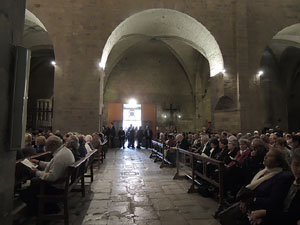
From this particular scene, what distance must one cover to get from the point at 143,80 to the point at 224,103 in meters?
7.53

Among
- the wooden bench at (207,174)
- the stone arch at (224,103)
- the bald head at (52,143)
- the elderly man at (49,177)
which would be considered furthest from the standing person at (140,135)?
the elderly man at (49,177)

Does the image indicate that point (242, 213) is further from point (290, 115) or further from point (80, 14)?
point (290, 115)

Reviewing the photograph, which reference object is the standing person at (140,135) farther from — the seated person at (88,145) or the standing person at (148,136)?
the seated person at (88,145)

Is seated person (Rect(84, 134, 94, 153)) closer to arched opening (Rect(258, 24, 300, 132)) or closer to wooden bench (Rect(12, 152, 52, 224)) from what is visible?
wooden bench (Rect(12, 152, 52, 224))

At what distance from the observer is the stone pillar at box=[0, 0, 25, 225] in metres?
1.73

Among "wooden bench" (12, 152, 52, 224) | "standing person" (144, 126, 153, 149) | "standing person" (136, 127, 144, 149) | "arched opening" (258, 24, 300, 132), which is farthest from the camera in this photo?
"arched opening" (258, 24, 300, 132)

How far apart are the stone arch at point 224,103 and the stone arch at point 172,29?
1.33 metres

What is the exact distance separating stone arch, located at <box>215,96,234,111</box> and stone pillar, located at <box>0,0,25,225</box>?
9.31 metres

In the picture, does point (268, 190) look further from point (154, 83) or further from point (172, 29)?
point (154, 83)

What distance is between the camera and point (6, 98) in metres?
1.77

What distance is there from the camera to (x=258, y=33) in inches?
394

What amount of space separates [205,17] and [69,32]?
596 cm

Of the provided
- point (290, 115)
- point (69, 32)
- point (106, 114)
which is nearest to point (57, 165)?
point (69, 32)

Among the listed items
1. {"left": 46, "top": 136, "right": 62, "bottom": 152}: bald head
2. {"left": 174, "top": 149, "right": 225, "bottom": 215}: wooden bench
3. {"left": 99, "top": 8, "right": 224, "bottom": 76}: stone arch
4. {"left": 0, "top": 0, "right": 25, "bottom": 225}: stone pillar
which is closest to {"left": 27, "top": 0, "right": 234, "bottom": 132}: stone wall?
{"left": 99, "top": 8, "right": 224, "bottom": 76}: stone arch
